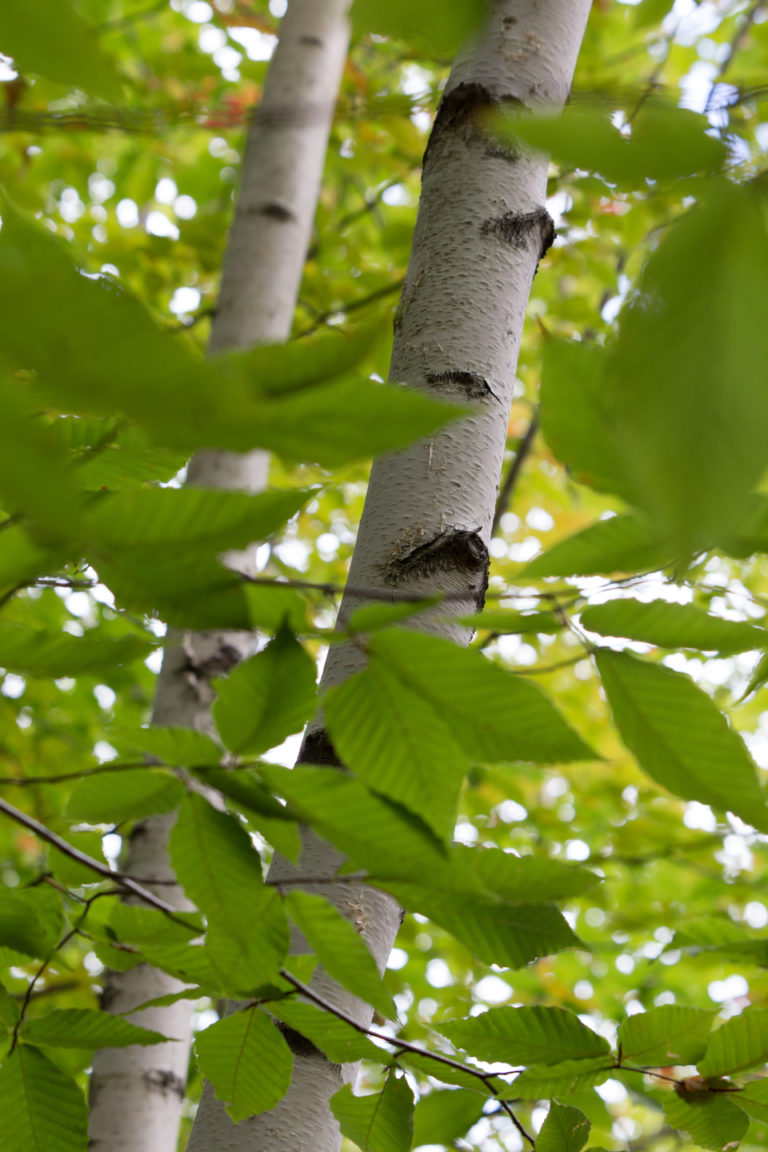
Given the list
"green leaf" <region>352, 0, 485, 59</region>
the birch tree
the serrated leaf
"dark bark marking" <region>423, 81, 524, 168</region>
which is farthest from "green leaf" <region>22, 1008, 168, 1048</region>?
"dark bark marking" <region>423, 81, 524, 168</region>

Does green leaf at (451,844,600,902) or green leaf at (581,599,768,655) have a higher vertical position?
green leaf at (581,599,768,655)

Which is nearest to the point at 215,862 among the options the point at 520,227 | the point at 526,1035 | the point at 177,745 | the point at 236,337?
the point at 177,745

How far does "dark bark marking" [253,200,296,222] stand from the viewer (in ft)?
6.25

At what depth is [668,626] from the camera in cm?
43

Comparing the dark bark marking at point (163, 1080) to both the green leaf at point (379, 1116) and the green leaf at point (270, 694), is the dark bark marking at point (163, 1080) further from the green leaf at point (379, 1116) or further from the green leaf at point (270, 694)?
the green leaf at point (270, 694)

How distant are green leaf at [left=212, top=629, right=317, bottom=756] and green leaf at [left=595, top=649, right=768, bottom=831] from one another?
0.15 metres

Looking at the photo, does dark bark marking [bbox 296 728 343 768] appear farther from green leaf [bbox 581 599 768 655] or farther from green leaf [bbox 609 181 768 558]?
green leaf [bbox 609 181 768 558]

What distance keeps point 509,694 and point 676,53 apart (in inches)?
118

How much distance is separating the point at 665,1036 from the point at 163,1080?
1.01 metres

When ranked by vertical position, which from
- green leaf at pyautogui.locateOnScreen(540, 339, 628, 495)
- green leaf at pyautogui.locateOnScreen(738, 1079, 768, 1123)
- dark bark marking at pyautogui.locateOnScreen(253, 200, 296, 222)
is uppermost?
dark bark marking at pyautogui.locateOnScreen(253, 200, 296, 222)

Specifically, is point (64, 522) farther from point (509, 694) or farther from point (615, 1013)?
point (615, 1013)

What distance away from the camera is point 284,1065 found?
51 cm

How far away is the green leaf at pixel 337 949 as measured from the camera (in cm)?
45

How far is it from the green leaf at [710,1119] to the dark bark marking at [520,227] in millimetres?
667
